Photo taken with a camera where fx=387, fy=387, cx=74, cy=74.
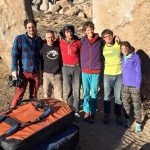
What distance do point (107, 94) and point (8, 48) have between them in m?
3.69

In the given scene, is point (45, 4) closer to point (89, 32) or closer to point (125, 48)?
point (89, 32)

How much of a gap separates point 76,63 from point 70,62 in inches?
4.4

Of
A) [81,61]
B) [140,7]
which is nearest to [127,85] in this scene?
[81,61]

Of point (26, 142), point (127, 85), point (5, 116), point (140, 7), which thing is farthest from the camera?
point (140, 7)

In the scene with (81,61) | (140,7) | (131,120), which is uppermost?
(140,7)

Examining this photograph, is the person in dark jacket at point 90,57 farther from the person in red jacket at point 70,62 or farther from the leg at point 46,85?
the leg at point 46,85

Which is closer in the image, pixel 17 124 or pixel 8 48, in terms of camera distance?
pixel 17 124

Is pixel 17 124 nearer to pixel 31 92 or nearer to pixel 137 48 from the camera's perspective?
pixel 31 92

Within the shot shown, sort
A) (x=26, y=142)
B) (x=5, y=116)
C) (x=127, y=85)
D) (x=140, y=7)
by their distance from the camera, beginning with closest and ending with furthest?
(x=26, y=142), (x=5, y=116), (x=127, y=85), (x=140, y=7)

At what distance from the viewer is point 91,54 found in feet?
22.2

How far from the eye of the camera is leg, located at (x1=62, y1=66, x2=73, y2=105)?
22.5ft

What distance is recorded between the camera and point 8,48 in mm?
9789

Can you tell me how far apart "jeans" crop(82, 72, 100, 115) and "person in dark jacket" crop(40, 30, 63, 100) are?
17.8 inches

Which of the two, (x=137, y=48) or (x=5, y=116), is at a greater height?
(x=137, y=48)
